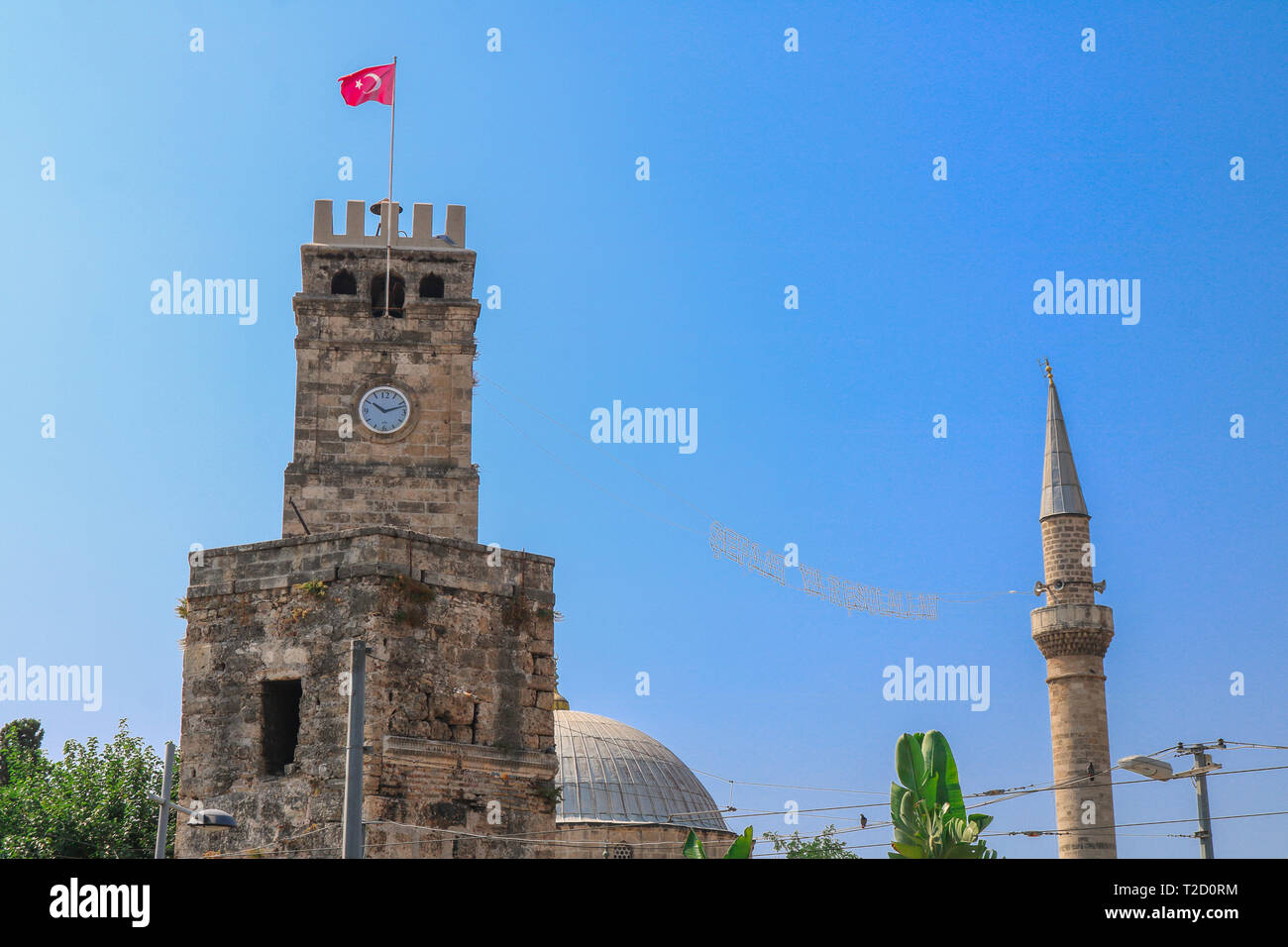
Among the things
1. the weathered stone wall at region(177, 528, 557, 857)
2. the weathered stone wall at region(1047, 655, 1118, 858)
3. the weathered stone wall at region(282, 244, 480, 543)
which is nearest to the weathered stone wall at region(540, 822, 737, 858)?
the weathered stone wall at region(1047, 655, 1118, 858)

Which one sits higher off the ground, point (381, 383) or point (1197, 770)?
point (381, 383)

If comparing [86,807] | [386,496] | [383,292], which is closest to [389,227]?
[383,292]

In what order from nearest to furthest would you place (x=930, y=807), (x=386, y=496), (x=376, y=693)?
(x=376, y=693) < (x=930, y=807) < (x=386, y=496)

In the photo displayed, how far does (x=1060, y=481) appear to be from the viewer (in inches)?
1676

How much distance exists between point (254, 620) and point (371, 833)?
9.33 ft

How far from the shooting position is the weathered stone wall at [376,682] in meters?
14.9

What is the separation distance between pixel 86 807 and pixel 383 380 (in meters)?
13.4

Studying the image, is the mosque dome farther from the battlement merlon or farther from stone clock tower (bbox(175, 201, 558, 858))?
stone clock tower (bbox(175, 201, 558, 858))

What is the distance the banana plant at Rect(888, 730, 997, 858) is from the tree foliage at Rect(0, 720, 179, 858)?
2106cm

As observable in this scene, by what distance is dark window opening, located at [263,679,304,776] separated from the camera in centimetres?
1546

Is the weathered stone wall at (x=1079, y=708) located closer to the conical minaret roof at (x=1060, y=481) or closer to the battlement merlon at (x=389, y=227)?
the conical minaret roof at (x=1060, y=481)

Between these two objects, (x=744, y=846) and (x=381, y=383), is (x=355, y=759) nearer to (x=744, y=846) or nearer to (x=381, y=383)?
(x=744, y=846)

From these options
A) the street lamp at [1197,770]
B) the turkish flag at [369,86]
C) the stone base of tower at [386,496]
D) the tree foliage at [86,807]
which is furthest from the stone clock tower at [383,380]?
the street lamp at [1197,770]
